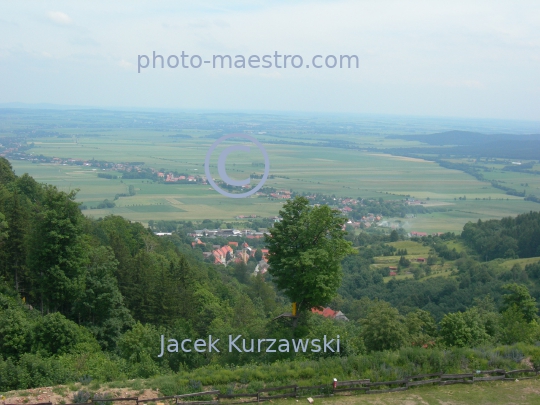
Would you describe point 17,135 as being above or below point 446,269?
above

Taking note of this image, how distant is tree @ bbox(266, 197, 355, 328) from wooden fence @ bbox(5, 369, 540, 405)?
7.37 feet

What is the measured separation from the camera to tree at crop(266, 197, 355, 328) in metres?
10.5

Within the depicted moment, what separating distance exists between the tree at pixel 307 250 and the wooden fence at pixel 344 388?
2.25 meters

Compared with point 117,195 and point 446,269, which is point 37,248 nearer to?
point 117,195

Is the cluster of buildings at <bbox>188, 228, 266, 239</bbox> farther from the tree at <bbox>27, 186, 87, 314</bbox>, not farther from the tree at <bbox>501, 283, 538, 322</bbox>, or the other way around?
the tree at <bbox>501, 283, 538, 322</bbox>

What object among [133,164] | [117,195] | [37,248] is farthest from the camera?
[117,195]

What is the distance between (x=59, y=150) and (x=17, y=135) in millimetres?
3170

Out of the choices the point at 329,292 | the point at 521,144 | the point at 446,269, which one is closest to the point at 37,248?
the point at 329,292

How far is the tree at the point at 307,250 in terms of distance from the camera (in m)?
10.5

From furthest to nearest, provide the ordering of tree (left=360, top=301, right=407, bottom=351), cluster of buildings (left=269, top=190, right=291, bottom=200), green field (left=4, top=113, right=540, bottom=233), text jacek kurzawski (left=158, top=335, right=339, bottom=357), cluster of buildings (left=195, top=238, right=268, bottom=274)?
cluster of buildings (left=195, top=238, right=268, bottom=274) < green field (left=4, top=113, right=540, bottom=233) < cluster of buildings (left=269, top=190, right=291, bottom=200) < tree (left=360, top=301, right=407, bottom=351) < text jacek kurzawski (left=158, top=335, right=339, bottom=357)

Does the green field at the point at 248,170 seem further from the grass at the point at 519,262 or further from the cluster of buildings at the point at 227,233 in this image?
the grass at the point at 519,262

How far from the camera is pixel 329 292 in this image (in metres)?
10.6

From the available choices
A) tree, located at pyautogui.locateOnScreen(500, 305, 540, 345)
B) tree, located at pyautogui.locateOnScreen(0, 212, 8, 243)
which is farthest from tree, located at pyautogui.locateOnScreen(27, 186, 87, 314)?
tree, located at pyautogui.locateOnScreen(500, 305, 540, 345)

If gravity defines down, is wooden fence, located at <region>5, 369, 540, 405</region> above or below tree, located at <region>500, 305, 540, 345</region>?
above
